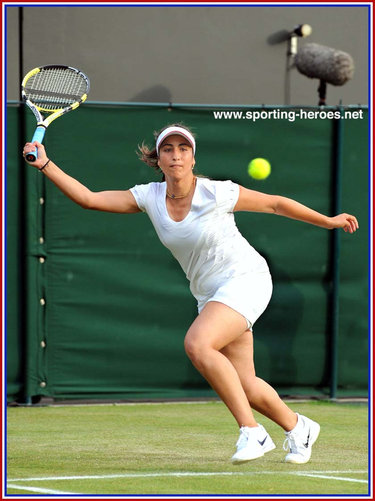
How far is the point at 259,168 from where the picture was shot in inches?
314

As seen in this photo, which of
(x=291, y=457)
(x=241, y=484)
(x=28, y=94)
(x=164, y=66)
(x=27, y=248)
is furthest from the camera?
(x=164, y=66)

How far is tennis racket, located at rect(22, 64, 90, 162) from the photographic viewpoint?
18.4ft

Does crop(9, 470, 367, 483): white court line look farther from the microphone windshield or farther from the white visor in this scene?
the microphone windshield

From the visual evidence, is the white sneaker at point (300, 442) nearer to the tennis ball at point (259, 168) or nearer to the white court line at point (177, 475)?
the white court line at point (177, 475)

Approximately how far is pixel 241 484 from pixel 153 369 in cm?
358

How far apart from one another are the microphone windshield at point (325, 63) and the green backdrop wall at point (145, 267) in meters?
1.04

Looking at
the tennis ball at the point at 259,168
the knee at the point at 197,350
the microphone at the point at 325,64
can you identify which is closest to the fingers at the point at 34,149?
the knee at the point at 197,350

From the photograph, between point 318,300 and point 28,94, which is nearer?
point 28,94

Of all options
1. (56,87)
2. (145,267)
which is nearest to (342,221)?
(56,87)

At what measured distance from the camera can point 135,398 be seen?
8094mm

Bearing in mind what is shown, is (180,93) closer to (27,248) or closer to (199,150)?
(199,150)

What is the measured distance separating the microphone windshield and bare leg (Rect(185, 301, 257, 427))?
196 inches

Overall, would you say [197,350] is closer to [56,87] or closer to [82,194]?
[82,194]

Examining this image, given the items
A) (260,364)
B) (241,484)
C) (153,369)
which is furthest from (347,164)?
(241,484)
